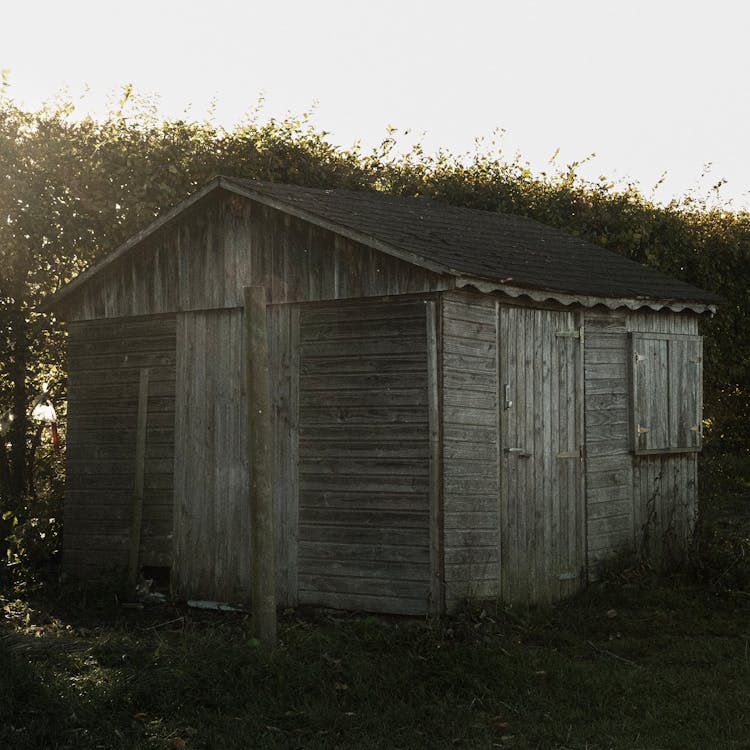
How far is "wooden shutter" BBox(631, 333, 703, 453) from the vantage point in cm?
1214

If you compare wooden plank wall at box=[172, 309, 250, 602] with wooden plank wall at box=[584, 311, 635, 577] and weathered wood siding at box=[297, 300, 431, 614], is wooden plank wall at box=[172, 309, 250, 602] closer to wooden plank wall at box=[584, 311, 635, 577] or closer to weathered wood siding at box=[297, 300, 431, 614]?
weathered wood siding at box=[297, 300, 431, 614]

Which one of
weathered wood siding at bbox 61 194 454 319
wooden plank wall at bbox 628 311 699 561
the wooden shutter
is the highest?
weathered wood siding at bbox 61 194 454 319

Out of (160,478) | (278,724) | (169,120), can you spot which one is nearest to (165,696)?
(278,724)

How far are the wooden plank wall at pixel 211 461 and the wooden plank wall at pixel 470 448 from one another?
7.28 ft

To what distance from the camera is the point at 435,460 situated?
9781 millimetres

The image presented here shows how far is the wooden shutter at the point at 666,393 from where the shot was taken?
1214 cm

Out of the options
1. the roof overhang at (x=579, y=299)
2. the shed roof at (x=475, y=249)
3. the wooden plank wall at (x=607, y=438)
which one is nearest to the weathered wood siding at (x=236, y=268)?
the shed roof at (x=475, y=249)

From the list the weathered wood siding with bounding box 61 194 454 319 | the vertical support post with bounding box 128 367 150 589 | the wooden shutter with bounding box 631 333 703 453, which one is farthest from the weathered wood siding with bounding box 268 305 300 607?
the wooden shutter with bounding box 631 333 703 453

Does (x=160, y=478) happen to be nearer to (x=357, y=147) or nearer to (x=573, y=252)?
(x=573, y=252)

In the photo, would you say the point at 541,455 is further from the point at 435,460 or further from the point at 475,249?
the point at 475,249

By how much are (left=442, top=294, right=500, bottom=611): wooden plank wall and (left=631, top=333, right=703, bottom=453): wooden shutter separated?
2.38m

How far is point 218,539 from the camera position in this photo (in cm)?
1126

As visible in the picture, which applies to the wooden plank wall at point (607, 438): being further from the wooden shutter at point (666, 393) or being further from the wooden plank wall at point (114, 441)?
the wooden plank wall at point (114, 441)

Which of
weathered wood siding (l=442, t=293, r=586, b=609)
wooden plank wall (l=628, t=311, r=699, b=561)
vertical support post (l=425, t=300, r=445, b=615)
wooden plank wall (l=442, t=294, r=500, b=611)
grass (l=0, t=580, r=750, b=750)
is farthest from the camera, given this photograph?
wooden plank wall (l=628, t=311, r=699, b=561)
